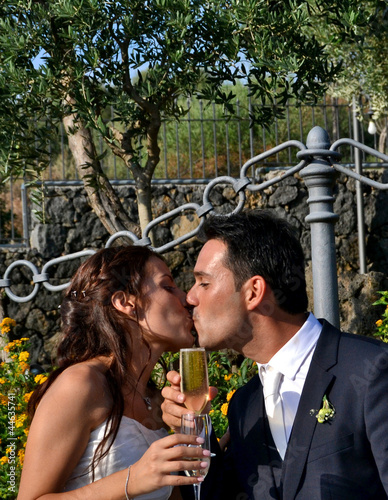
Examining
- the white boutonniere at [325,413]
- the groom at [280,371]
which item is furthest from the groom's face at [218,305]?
the white boutonniere at [325,413]

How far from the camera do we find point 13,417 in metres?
4.17

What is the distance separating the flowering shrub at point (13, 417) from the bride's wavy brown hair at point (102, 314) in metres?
1.49

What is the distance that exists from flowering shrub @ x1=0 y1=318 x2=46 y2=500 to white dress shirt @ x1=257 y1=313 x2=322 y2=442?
2082 mm

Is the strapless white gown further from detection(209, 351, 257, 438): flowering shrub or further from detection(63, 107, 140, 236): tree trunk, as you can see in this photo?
detection(63, 107, 140, 236): tree trunk

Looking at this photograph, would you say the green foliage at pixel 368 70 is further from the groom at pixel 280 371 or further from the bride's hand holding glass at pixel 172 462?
the bride's hand holding glass at pixel 172 462

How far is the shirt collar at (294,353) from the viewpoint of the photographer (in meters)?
2.40

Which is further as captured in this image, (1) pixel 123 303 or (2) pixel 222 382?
(2) pixel 222 382

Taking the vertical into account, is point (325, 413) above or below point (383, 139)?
below

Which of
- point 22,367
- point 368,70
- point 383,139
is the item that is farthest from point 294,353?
point 383,139

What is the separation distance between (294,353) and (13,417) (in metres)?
2.41

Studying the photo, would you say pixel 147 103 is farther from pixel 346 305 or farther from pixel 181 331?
pixel 346 305

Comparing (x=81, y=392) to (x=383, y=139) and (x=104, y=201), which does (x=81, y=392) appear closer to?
(x=104, y=201)

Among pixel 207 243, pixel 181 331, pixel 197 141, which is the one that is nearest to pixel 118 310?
pixel 181 331

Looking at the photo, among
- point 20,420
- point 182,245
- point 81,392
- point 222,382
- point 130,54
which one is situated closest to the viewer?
point 81,392
